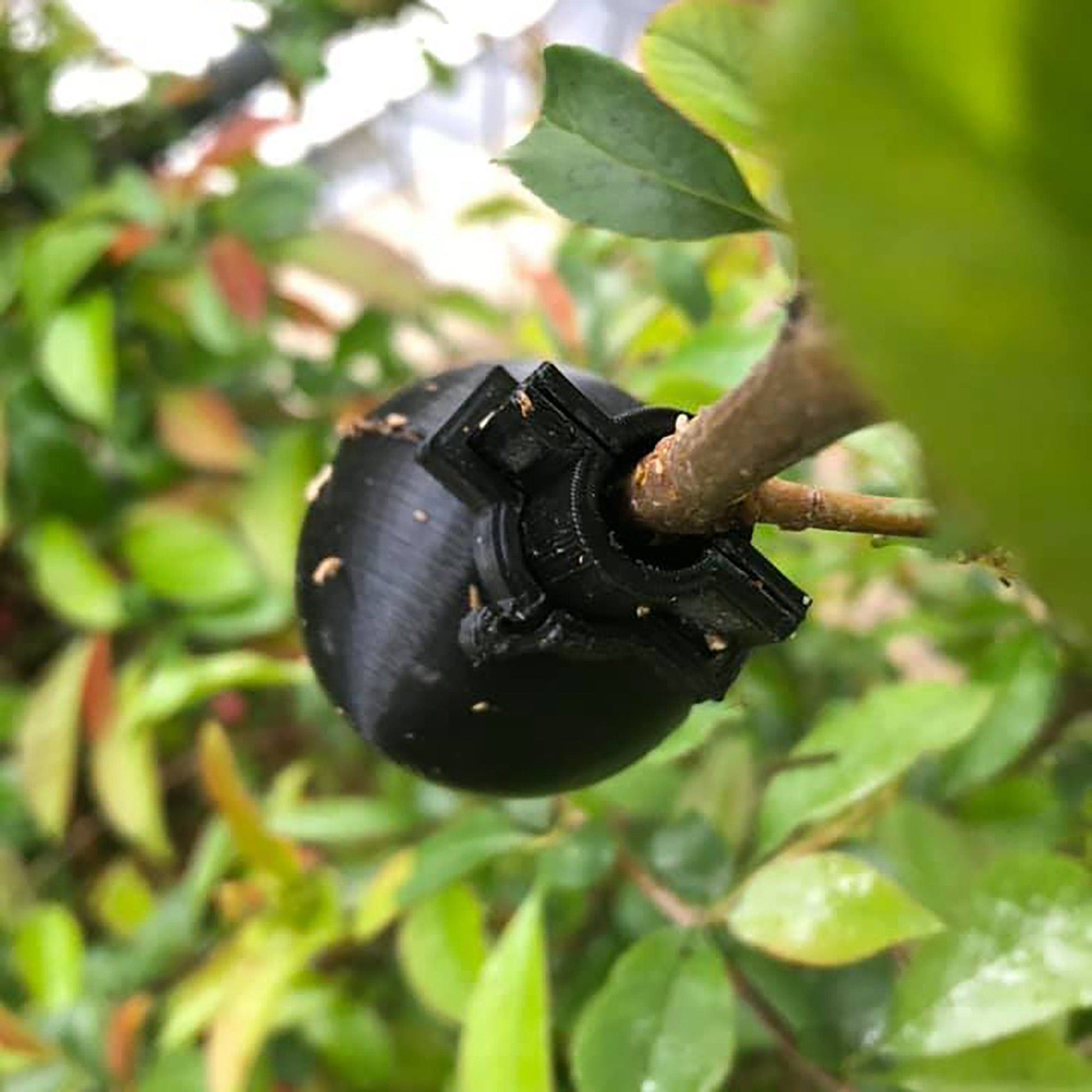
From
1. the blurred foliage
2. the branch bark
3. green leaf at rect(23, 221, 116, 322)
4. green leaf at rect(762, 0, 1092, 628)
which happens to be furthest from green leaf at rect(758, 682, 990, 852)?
green leaf at rect(23, 221, 116, 322)

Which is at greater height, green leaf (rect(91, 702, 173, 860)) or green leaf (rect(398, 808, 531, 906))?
green leaf (rect(398, 808, 531, 906))

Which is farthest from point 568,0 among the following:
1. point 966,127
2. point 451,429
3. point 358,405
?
point 966,127

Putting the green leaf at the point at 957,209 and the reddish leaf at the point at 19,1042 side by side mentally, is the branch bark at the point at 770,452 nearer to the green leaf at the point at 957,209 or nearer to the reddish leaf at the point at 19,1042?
the green leaf at the point at 957,209

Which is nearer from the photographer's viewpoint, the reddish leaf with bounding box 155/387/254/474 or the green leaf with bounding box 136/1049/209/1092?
the green leaf with bounding box 136/1049/209/1092

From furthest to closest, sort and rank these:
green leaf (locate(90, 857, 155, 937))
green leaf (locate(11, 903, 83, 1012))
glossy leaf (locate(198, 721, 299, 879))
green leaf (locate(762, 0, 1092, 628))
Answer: green leaf (locate(90, 857, 155, 937)) < green leaf (locate(11, 903, 83, 1012)) < glossy leaf (locate(198, 721, 299, 879)) < green leaf (locate(762, 0, 1092, 628))

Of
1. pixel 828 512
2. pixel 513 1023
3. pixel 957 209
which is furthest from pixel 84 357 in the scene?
pixel 957 209

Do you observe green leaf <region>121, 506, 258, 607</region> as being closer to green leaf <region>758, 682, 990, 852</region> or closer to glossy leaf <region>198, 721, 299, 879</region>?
glossy leaf <region>198, 721, 299, 879</region>

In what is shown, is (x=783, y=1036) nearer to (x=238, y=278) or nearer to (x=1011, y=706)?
(x=1011, y=706)
